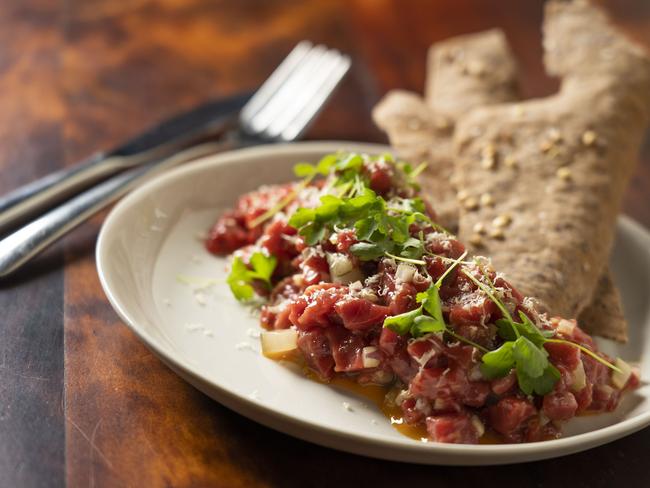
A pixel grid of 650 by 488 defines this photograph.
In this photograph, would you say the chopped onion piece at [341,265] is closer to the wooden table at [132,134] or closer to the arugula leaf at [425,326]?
the arugula leaf at [425,326]

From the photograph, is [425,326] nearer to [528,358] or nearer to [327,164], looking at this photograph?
[528,358]

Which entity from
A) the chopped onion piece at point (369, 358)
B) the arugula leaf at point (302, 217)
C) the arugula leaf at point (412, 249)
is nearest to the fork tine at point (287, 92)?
the arugula leaf at point (302, 217)

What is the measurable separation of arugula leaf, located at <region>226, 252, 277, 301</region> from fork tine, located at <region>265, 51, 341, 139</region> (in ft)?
5.37

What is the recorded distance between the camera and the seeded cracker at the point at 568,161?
3551 mm

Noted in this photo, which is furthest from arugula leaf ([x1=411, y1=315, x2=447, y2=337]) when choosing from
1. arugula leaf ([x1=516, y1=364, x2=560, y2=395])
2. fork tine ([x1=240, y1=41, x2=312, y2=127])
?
fork tine ([x1=240, y1=41, x2=312, y2=127])

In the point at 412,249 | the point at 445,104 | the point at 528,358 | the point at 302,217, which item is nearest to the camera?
the point at 528,358

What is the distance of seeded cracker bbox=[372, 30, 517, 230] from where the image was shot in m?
4.14

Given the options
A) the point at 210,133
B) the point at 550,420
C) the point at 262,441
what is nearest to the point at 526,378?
the point at 550,420

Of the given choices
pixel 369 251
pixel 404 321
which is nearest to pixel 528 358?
pixel 404 321

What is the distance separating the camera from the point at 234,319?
3.36m

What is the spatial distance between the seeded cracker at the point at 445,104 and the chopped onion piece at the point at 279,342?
3.52ft

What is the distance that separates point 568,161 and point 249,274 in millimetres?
1614

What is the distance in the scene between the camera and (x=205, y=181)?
13.6 feet

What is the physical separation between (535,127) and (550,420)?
5.76 feet
